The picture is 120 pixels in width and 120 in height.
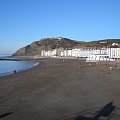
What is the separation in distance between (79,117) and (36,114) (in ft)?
5.63

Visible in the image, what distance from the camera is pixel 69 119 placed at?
9320mm

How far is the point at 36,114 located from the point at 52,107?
1284 millimetres

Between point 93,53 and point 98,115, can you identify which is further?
point 93,53

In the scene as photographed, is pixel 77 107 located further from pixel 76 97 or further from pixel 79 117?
pixel 76 97

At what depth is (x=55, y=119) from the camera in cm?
928

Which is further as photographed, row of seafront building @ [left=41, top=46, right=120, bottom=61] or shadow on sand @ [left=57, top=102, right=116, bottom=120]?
row of seafront building @ [left=41, top=46, right=120, bottom=61]

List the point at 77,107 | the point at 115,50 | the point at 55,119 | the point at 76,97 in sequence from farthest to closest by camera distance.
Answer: the point at 115,50
the point at 76,97
the point at 77,107
the point at 55,119

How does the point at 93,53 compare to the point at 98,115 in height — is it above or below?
above

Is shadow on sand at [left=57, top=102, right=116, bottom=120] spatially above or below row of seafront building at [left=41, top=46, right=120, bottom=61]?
below

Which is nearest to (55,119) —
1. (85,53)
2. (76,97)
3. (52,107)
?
(52,107)

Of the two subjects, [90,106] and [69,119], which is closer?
[69,119]

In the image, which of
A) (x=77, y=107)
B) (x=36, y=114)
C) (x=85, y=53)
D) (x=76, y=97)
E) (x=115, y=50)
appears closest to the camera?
(x=36, y=114)

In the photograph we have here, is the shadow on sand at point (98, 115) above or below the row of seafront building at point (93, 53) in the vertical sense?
below

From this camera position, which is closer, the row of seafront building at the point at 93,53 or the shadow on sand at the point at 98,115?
the shadow on sand at the point at 98,115
